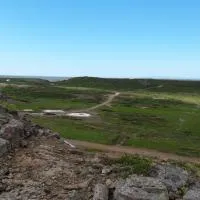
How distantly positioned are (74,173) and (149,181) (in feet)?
14.2

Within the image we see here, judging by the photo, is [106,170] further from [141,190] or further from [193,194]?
[193,194]

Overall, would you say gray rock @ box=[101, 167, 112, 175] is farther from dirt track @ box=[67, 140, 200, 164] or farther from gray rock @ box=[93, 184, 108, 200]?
dirt track @ box=[67, 140, 200, 164]

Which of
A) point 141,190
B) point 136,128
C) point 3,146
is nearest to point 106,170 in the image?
point 141,190

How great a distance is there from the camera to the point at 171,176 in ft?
71.9

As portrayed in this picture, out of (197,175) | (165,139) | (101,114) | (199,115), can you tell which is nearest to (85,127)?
(165,139)

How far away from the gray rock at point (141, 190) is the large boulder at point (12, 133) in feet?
28.0

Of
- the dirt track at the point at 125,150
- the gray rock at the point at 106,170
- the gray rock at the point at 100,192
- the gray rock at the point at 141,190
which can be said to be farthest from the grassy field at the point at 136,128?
the gray rock at the point at 100,192

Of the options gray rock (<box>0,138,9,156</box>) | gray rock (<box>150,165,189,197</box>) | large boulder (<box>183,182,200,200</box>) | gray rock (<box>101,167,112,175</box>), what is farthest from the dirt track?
large boulder (<box>183,182,200,200</box>)

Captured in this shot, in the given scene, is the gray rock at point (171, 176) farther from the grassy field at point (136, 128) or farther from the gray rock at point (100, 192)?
the grassy field at point (136, 128)

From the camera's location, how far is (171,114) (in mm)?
91250

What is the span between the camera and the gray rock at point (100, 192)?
19809 millimetres

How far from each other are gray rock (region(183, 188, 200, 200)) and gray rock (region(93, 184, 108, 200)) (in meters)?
3.66

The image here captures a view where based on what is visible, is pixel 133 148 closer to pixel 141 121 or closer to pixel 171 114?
pixel 141 121

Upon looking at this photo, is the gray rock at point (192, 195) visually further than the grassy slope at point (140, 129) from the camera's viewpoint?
No
